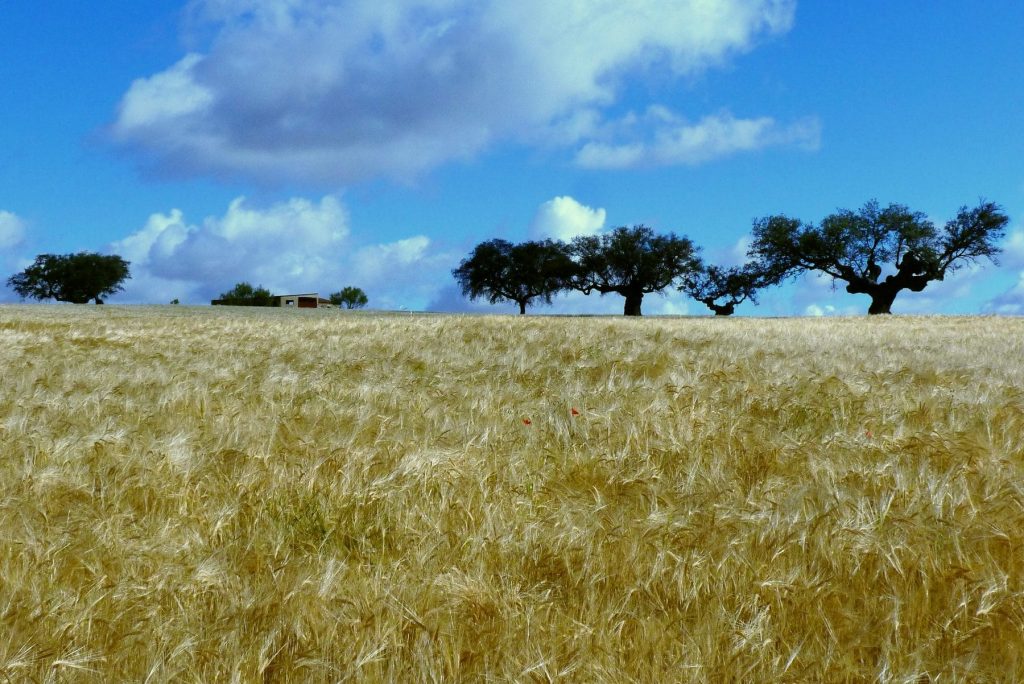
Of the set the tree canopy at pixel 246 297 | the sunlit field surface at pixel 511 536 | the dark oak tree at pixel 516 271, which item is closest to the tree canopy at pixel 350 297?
the tree canopy at pixel 246 297

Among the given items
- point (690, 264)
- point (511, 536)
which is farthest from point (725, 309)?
point (511, 536)

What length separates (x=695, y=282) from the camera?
2506 inches

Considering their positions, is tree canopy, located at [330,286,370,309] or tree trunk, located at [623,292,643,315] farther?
tree canopy, located at [330,286,370,309]

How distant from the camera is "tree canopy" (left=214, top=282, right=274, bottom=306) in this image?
114312mm

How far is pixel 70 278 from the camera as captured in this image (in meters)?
88.2

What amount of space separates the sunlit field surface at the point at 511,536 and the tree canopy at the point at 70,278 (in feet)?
302

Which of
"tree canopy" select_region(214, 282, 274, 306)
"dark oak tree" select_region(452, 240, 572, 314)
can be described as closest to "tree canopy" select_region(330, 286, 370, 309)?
"tree canopy" select_region(214, 282, 274, 306)

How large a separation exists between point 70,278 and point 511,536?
98.8m

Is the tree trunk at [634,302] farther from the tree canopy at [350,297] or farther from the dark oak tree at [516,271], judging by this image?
the tree canopy at [350,297]

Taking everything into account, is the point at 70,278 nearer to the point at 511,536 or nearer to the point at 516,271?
the point at 516,271

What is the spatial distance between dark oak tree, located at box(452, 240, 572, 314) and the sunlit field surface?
6108 cm

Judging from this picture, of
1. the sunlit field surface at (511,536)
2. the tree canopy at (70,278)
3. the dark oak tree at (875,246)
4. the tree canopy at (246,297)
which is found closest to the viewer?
the sunlit field surface at (511,536)

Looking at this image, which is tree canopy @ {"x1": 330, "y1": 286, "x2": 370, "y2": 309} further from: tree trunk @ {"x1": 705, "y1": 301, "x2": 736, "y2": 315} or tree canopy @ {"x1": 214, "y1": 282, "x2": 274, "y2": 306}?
tree trunk @ {"x1": 705, "y1": 301, "x2": 736, "y2": 315}

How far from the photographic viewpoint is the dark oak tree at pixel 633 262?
64500 mm
